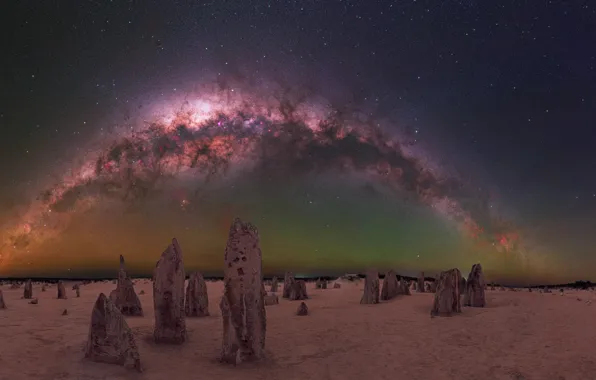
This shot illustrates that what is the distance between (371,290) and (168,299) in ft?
57.2

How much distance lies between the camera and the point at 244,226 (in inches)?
558

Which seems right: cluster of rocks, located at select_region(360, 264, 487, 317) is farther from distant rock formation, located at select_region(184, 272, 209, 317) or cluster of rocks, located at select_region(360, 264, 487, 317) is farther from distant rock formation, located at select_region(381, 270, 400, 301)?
distant rock formation, located at select_region(184, 272, 209, 317)

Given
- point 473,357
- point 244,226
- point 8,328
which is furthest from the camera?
point 8,328

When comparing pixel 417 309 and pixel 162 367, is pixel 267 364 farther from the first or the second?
pixel 417 309

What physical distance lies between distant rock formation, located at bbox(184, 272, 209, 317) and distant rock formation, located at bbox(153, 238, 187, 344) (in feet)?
23.1

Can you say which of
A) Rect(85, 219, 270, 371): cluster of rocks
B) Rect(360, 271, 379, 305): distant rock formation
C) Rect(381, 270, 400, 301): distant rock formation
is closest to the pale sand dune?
Rect(85, 219, 270, 371): cluster of rocks

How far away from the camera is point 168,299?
15.7 metres

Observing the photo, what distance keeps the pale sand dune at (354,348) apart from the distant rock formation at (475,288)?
2452mm

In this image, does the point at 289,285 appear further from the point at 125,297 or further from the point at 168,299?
the point at 168,299

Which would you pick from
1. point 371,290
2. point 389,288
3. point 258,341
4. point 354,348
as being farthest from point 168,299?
point 389,288

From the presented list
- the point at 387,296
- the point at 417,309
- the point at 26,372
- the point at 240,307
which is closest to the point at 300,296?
the point at 387,296

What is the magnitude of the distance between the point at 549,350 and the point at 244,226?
1198cm

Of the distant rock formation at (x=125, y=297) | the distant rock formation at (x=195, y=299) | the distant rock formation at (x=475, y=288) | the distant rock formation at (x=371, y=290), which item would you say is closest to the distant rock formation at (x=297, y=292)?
the distant rock formation at (x=371, y=290)

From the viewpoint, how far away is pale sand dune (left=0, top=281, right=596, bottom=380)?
1298cm
